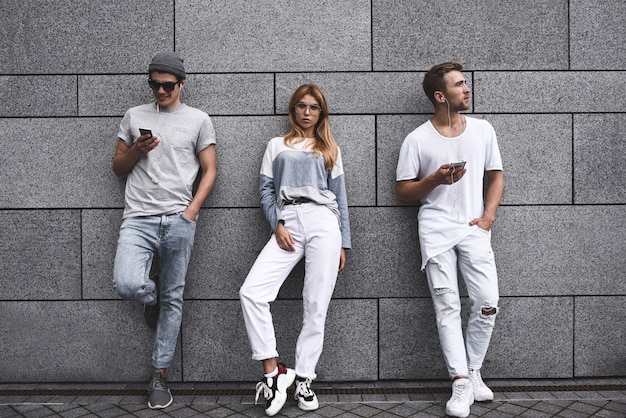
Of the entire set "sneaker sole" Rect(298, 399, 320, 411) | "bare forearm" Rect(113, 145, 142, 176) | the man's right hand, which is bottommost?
"sneaker sole" Rect(298, 399, 320, 411)

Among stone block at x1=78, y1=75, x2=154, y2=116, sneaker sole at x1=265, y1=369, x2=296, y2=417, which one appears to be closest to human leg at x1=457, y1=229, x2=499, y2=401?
sneaker sole at x1=265, y1=369, x2=296, y2=417

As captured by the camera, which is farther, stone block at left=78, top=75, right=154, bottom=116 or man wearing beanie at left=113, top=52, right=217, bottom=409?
stone block at left=78, top=75, right=154, bottom=116

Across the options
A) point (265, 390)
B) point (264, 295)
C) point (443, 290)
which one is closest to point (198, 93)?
point (264, 295)

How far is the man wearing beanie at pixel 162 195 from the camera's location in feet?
12.8

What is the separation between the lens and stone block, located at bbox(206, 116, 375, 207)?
14.7 ft

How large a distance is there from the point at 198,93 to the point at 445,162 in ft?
7.24

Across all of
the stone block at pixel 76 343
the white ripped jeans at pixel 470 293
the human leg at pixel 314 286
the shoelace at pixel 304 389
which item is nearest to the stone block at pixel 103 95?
the stone block at pixel 76 343

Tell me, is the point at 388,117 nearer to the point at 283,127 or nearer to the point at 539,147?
the point at 283,127

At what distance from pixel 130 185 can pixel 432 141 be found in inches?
96.3

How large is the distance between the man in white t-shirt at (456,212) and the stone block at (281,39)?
833 millimetres

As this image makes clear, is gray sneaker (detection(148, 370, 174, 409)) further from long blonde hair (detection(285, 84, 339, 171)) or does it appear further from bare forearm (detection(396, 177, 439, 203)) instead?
bare forearm (detection(396, 177, 439, 203))

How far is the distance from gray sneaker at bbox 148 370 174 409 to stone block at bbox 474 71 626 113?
3503 mm

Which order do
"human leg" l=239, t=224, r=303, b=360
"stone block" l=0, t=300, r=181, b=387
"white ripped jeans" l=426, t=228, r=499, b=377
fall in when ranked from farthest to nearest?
"stone block" l=0, t=300, r=181, b=387
"white ripped jeans" l=426, t=228, r=499, b=377
"human leg" l=239, t=224, r=303, b=360

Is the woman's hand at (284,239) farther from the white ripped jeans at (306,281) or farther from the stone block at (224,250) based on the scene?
the stone block at (224,250)
